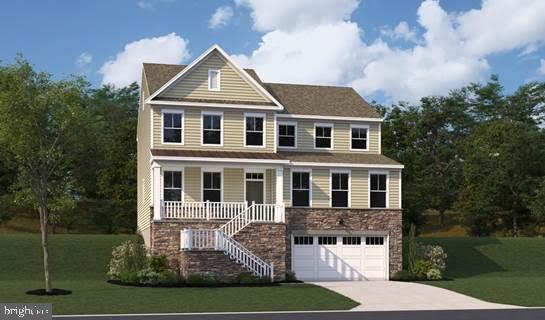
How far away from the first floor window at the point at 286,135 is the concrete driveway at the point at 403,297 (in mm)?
9069

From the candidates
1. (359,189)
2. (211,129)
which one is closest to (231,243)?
(211,129)

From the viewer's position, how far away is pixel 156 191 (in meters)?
37.0

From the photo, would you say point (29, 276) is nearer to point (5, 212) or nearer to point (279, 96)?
point (279, 96)

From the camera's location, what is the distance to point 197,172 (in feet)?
129

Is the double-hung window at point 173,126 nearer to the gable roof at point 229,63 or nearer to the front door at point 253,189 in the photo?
the gable roof at point 229,63

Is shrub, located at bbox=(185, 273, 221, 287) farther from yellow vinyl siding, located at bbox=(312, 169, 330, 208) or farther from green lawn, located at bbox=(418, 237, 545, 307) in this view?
green lawn, located at bbox=(418, 237, 545, 307)

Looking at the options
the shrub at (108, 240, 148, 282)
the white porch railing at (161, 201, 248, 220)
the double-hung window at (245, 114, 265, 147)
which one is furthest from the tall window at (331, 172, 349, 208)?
the shrub at (108, 240, 148, 282)

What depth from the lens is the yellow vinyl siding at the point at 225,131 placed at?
38.9 meters

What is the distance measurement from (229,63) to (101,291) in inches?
579

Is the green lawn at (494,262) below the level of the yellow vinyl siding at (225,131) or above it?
below

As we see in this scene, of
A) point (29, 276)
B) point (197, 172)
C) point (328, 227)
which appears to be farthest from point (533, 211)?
point (29, 276)

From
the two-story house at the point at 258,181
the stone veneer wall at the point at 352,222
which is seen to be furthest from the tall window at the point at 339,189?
the stone veneer wall at the point at 352,222

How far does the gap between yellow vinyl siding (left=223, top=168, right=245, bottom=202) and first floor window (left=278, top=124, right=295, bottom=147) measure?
11.6 feet

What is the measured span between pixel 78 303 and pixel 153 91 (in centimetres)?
1595
